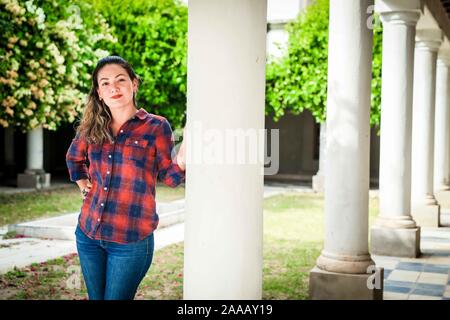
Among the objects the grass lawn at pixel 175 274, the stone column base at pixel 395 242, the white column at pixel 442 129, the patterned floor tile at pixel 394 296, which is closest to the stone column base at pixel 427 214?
the grass lawn at pixel 175 274

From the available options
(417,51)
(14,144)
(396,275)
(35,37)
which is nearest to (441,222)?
(417,51)

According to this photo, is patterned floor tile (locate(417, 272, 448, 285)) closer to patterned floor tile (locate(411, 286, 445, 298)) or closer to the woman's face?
patterned floor tile (locate(411, 286, 445, 298))

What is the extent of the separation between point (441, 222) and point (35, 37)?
8.31m

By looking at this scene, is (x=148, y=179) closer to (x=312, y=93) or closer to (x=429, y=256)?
(x=429, y=256)

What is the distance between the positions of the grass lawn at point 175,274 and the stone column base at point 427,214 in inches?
69.2

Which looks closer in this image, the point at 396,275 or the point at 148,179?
the point at 148,179

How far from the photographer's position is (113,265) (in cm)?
265

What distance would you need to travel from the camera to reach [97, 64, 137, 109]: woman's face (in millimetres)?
2750

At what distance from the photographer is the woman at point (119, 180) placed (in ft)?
8.70

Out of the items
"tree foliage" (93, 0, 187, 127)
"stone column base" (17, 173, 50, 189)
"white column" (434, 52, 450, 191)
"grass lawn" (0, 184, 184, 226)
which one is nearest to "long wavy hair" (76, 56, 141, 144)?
"grass lawn" (0, 184, 184, 226)
